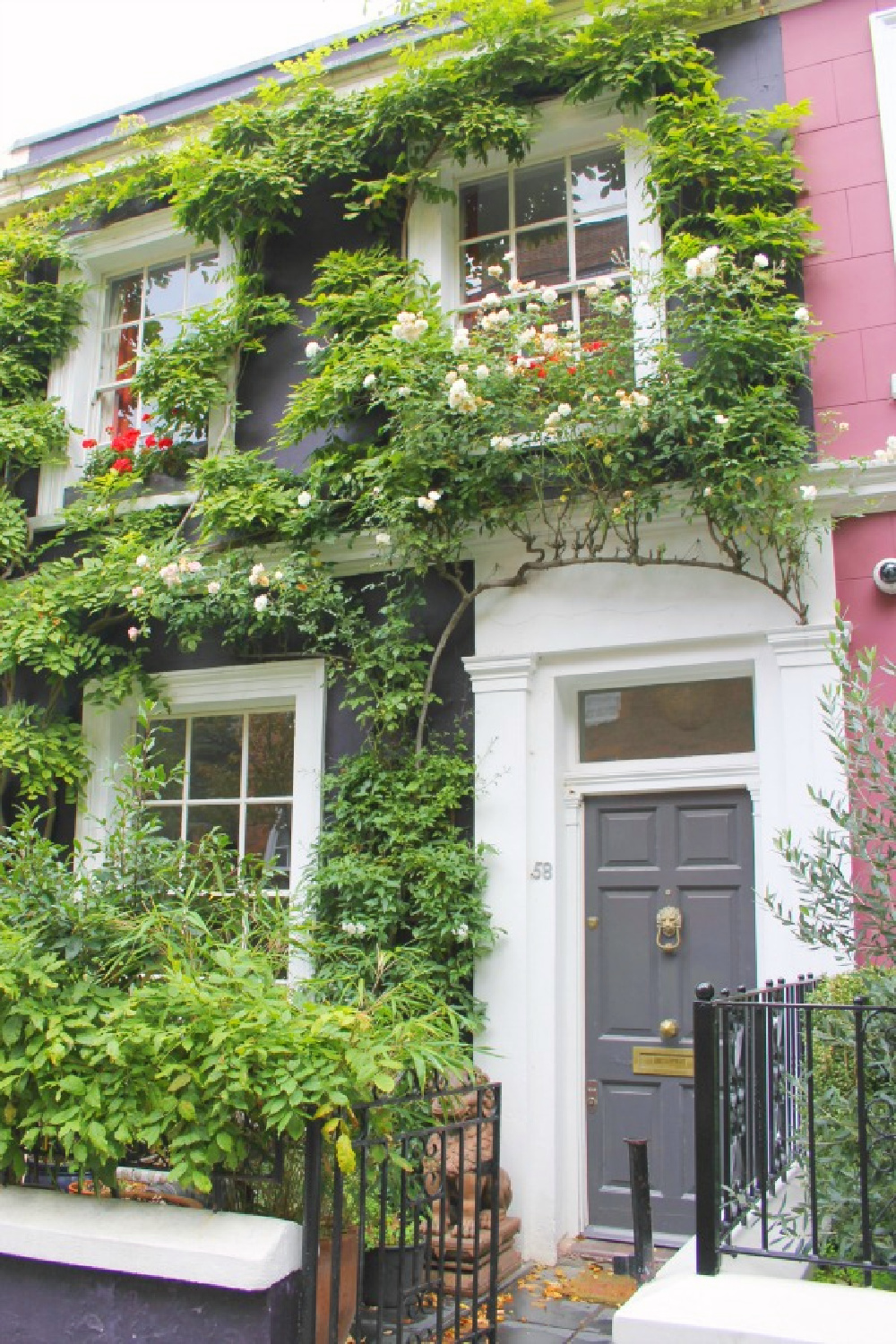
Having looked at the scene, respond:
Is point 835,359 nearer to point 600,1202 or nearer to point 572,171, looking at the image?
point 572,171

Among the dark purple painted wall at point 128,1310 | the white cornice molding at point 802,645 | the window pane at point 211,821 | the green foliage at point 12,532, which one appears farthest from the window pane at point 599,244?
the dark purple painted wall at point 128,1310

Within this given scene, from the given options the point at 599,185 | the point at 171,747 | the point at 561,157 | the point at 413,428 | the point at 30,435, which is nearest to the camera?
the point at 413,428

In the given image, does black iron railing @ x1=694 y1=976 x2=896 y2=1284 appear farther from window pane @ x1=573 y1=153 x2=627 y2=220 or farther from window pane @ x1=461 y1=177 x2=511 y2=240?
window pane @ x1=461 y1=177 x2=511 y2=240

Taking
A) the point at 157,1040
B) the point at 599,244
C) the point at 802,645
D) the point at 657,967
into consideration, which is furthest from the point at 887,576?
the point at 157,1040

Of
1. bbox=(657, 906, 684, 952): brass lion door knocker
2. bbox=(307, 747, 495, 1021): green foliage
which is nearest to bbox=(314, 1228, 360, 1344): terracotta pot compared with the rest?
Result: bbox=(307, 747, 495, 1021): green foliage

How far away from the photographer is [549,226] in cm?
736

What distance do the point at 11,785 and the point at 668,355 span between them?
5.09 m

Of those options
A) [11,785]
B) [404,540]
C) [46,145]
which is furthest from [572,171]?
[11,785]

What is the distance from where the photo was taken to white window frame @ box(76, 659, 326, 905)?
280 inches

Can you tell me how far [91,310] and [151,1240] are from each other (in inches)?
273

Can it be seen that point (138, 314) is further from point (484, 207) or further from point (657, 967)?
point (657, 967)

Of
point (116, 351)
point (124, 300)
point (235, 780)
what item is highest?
point (124, 300)

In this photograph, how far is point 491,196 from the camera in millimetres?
7680

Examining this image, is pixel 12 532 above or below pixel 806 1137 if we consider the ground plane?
above
